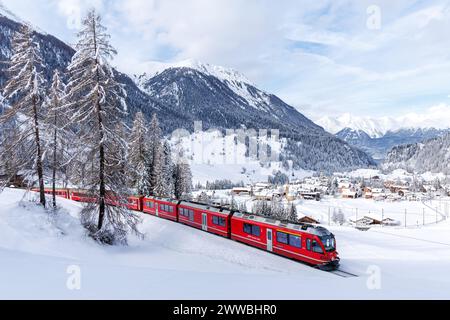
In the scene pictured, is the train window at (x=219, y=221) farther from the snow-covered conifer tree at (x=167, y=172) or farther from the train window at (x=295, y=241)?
the snow-covered conifer tree at (x=167, y=172)

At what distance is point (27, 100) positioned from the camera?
22609mm

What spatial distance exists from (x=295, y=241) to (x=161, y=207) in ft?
69.7

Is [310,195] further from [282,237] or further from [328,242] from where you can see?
[328,242]

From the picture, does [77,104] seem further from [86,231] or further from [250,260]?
[250,260]

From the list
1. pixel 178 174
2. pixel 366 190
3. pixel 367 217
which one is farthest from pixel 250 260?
pixel 366 190

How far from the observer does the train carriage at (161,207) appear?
37.0m

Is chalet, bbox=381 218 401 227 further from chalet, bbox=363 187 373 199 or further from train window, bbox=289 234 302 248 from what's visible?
train window, bbox=289 234 302 248

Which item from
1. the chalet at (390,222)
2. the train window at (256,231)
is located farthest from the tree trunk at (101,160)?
the chalet at (390,222)

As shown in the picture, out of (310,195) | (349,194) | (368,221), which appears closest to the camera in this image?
(368,221)

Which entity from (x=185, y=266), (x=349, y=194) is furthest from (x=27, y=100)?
(x=349, y=194)

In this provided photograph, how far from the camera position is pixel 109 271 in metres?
11.2

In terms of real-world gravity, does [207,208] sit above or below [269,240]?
above

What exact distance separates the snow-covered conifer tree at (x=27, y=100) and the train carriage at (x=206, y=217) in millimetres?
15280

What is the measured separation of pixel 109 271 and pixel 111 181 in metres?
11.7
